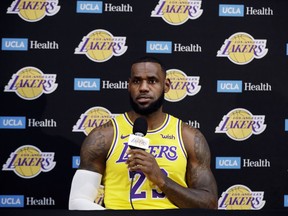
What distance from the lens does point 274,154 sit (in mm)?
3160

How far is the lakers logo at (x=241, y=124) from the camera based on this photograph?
3143 millimetres

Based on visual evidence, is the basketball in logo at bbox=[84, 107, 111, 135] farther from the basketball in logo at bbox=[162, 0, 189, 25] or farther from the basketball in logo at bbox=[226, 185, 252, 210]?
the basketball in logo at bbox=[226, 185, 252, 210]

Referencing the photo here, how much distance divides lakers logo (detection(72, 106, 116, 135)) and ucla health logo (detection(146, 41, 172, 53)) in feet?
1.66

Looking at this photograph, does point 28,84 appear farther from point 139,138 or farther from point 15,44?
point 139,138

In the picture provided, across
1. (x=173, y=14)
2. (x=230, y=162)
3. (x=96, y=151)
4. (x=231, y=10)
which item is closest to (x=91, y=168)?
(x=96, y=151)

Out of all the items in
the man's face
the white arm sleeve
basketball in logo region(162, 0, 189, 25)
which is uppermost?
basketball in logo region(162, 0, 189, 25)

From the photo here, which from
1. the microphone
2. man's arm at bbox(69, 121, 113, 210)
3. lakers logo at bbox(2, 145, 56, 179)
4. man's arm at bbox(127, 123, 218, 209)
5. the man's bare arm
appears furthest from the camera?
lakers logo at bbox(2, 145, 56, 179)

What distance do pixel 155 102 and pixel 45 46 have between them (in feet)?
3.74

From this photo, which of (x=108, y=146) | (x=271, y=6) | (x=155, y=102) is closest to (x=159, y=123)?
(x=155, y=102)

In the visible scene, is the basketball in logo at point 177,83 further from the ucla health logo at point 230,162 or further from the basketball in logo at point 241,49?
the ucla health logo at point 230,162

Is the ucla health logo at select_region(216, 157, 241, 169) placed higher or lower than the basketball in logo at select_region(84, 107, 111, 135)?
lower

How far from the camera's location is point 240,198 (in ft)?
10.4

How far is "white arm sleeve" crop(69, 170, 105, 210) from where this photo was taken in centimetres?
206

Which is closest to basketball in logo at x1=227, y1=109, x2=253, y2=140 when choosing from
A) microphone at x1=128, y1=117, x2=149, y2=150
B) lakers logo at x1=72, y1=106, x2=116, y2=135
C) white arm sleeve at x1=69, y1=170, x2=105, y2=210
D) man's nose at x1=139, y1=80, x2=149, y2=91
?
lakers logo at x1=72, y1=106, x2=116, y2=135
